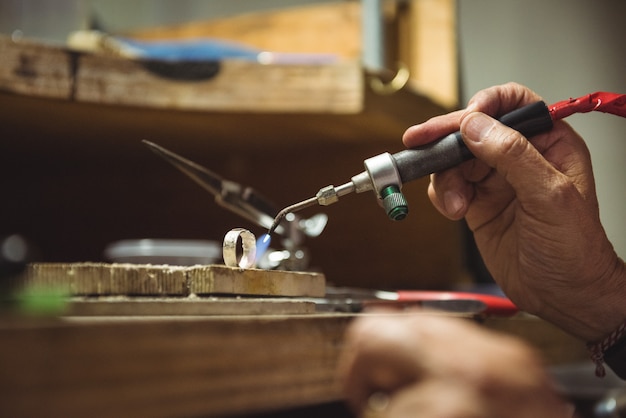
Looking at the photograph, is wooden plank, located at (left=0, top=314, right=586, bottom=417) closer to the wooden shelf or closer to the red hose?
the red hose

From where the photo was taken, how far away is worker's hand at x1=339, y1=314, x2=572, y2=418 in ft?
0.91

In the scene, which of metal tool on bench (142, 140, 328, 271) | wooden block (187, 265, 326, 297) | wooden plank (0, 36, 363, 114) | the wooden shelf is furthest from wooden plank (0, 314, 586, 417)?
wooden plank (0, 36, 363, 114)

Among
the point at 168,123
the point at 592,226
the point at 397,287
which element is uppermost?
the point at 168,123

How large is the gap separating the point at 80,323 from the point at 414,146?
0.40 meters

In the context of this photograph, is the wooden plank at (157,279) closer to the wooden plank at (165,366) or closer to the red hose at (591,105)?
the wooden plank at (165,366)

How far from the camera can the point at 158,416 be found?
27cm

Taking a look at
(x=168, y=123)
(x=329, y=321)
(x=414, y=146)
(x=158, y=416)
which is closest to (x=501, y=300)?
(x=414, y=146)

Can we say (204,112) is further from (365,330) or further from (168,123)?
(365,330)

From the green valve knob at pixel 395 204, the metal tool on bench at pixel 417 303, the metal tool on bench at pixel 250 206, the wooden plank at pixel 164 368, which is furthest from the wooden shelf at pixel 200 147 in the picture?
the wooden plank at pixel 164 368

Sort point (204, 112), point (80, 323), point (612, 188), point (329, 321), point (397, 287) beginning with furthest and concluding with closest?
point (397, 287) → point (204, 112) → point (612, 188) → point (329, 321) → point (80, 323)

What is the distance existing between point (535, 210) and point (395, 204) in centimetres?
19

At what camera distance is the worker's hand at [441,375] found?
0.28m

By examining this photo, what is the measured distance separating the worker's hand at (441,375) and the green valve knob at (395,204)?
0.21 m

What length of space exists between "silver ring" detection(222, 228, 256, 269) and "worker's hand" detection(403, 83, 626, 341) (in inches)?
7.1
